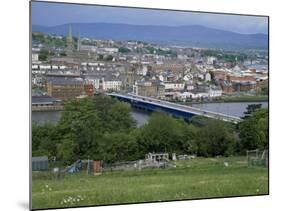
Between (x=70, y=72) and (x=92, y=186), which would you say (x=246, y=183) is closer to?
(x=92, y=186)

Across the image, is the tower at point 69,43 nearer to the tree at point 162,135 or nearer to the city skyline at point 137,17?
the city skyline at point 137,17

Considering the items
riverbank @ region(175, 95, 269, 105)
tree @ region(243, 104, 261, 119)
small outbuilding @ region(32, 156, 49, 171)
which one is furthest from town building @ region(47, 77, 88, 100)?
tree @ region(243, 104, 261, 119)

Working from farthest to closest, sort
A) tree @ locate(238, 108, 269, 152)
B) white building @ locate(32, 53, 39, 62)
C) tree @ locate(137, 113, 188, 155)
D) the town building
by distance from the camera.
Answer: tree @ locate(238, 108, 269, 152) < tree @ locate(137, 113, 188, 155) < the town building < white building @ locate(32, 53, 39, 62)

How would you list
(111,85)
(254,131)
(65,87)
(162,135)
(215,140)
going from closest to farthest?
(65,87), (111,85), (162,135), (215,140), (254,131)

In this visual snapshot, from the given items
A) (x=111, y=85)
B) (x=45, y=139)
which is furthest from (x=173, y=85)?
(x=45, y=139)

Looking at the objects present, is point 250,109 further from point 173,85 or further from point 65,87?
point 65,87

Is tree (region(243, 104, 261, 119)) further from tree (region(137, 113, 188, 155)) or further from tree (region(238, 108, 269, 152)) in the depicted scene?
tree (region(137, 113, 188, 155))

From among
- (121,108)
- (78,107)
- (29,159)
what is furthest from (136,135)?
(29,159)
